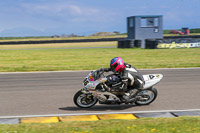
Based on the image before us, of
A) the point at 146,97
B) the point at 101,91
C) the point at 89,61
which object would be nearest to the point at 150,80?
the point at 146,97

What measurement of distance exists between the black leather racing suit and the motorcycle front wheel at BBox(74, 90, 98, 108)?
853 millimetres

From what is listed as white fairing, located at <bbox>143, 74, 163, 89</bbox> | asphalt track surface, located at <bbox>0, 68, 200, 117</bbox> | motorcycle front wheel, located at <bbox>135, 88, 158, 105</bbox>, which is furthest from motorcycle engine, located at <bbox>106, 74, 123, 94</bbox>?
white fairing, located at <bbox>143, 74, 163, 89</bbox>

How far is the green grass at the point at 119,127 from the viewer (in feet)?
19.3

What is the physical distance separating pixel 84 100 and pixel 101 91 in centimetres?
58

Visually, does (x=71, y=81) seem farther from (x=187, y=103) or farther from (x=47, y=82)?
(x=187, y=103)

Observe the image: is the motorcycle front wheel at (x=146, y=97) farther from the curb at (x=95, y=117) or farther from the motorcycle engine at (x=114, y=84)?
the curb at (x=95, y=117)

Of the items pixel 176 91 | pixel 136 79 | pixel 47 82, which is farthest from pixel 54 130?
pixel 47 82

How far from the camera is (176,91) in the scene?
35.6 feet

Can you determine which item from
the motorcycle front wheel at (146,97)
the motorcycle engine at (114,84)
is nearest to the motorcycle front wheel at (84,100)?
the motorcycle engine at (114,84)

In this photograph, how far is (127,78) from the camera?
820 centimetres

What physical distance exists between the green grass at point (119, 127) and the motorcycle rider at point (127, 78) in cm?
166

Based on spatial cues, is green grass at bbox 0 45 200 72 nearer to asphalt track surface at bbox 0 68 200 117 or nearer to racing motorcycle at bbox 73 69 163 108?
asphalt track surface at bbox 0 68 200 117

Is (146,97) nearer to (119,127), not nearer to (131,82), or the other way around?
(131,82)

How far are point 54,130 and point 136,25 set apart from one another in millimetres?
29707
